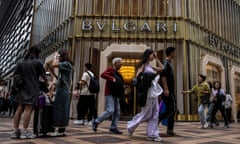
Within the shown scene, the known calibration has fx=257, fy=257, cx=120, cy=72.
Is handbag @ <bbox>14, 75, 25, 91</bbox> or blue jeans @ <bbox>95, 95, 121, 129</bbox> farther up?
handbag @ <bbox>14, 75, 25, 91</bbox>

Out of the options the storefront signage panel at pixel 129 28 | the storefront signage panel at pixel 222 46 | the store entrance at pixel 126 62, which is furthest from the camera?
the storefront signage panel at pixel 222 46

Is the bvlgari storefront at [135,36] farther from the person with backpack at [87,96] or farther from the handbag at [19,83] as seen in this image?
the handbag at [19,83]

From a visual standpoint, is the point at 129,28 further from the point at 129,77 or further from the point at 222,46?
the point at 222,46

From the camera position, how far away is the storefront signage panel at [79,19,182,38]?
11.7m

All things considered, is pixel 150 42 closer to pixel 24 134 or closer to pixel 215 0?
pixel 215 0

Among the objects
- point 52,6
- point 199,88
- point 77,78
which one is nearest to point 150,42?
point 77,78

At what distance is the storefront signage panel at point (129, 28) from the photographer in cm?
1174

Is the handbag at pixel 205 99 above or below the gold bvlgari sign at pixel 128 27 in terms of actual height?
below

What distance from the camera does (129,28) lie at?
1180 centimetres

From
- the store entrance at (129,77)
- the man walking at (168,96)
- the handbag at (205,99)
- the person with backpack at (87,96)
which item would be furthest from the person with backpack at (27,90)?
the store entrance at (129,77)

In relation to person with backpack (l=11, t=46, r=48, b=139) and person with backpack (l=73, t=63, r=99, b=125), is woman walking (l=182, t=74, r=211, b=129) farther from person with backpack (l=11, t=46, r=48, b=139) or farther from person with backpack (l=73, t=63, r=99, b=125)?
person with backpack (l=11, t=46, r=48, b=139)

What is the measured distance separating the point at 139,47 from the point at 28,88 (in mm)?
7845

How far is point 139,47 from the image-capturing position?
37.9 feet

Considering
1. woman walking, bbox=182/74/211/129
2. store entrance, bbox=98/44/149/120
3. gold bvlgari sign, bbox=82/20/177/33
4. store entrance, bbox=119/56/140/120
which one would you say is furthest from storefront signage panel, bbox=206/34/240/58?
woman walking, bbox=182/74/211/129
